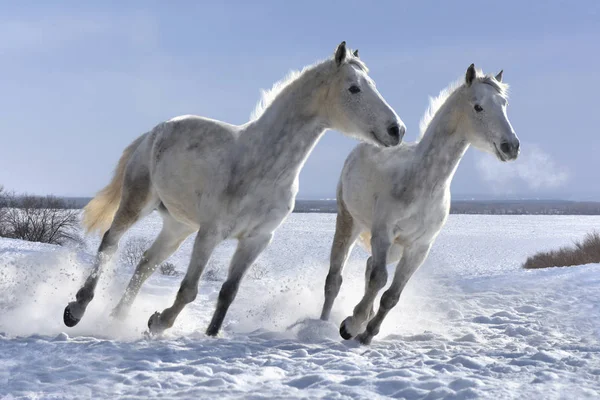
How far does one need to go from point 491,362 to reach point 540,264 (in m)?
17.3

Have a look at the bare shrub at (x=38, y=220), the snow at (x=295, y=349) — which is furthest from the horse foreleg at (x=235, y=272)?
the bare shrub at (x=38, y=220)

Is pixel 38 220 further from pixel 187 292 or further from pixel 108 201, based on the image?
pixel 187 292

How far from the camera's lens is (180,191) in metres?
5.64

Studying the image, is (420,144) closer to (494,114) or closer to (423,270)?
(494,114)

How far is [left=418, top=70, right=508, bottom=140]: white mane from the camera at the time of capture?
615 cm

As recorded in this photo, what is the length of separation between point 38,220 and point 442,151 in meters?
27.3

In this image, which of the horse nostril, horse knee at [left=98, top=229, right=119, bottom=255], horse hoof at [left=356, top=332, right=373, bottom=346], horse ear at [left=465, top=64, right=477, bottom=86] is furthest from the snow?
horse ear at [left=465, top=64, right=477, bottom=86]

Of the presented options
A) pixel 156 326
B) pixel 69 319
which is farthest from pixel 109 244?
pixel 156 326

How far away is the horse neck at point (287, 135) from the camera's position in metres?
5.46

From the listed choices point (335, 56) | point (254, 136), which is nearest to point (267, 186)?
point (254, 136)

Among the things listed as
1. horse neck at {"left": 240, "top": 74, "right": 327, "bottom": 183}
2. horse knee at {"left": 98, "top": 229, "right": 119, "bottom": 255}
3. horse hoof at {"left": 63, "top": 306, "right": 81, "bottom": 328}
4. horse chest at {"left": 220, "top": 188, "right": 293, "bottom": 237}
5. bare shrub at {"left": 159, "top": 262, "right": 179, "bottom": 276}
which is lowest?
bare shrub at {"left": 159, "top": 262, "right": 179, "bottom": 276}

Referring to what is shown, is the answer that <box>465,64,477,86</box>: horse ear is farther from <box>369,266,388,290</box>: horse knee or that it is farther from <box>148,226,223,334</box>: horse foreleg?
<box>148,226,223,334</box>: horse foreleg

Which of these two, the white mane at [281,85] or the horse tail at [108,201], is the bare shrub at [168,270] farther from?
the white mane at [281,85]

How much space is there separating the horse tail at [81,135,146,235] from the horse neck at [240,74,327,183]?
72.7 inches
